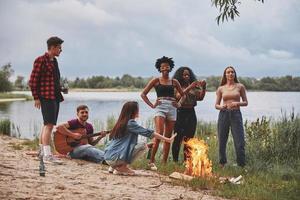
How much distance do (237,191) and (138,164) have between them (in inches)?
83.4

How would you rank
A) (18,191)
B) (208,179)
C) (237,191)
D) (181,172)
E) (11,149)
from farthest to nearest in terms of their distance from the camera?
(11,149)
(181,172)
(208,179)
(237,191)
(18,191)

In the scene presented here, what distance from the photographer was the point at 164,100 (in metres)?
7.44

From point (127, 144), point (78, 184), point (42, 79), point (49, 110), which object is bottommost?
point (78, 184)

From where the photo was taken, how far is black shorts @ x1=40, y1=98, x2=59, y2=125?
6793 mm

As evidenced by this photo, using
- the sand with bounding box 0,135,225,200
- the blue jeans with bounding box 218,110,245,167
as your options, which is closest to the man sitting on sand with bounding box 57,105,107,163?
the sand with bounding box 0,135,225,200

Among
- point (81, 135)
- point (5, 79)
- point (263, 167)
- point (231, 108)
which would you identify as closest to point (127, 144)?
point (81, 135)

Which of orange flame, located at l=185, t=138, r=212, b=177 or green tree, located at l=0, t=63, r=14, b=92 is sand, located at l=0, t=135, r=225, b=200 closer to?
orange flame, located at l=185, t=138, r=212, b=177

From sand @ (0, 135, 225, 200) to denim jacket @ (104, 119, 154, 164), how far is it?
26cm

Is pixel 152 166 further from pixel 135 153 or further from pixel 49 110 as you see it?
pixel 49 110

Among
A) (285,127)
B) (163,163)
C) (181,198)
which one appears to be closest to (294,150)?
(285,127)

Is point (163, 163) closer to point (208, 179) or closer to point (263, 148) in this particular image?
point (208, 179)

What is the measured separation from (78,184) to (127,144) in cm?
128

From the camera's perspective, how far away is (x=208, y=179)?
6.37 meters

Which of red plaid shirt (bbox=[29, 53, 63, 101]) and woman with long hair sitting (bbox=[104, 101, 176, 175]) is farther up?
red plaid shirt (bbox=[29, 53, 63, 101])
